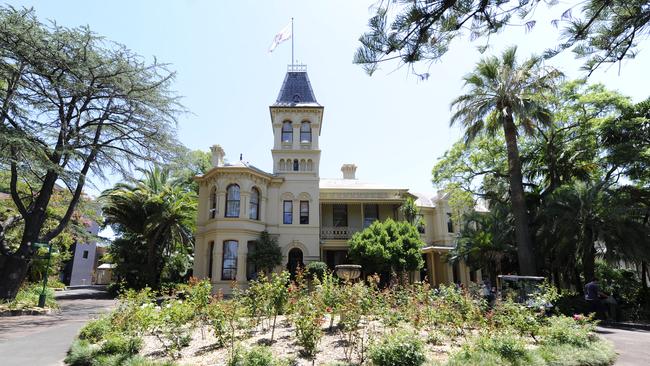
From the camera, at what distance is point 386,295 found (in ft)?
30.7

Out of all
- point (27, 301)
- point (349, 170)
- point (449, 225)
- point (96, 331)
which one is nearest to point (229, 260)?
Result: point (27, 301)

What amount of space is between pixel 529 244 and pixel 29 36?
23593mm

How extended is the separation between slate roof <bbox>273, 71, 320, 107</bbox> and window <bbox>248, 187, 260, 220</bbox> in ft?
22.7

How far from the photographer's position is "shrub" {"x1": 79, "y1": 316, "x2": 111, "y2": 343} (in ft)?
29.0

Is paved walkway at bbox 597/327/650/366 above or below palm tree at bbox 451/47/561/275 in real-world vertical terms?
below

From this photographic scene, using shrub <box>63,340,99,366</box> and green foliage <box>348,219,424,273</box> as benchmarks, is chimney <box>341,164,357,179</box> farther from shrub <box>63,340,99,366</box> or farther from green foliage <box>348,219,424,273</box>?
shrub <box>63,340,99,366</box>

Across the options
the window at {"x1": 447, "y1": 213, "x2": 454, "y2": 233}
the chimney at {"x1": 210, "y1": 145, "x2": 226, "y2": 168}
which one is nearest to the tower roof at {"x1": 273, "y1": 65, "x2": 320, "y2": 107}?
the chimney at {"x1": 210, "y1": 145, "x2": 226, "y2": 168}

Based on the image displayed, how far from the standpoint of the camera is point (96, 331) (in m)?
9.11

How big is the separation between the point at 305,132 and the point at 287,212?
605 centimetres

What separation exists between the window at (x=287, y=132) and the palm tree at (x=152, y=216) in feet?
26.6

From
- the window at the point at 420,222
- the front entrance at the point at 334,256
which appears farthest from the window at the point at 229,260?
the window at the point at 420,222

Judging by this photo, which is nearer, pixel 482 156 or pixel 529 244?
pixel 529 244

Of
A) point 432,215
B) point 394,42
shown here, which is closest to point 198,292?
point 394,42

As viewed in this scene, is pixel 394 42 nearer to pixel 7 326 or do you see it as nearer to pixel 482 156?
pixel 7 326
